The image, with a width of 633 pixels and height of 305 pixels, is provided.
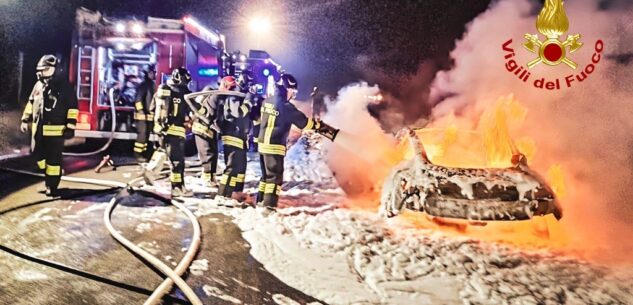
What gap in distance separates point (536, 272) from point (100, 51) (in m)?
9.06

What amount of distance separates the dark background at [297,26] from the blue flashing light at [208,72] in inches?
56.2

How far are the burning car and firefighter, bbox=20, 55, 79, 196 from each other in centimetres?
434

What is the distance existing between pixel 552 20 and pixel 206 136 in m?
6.34

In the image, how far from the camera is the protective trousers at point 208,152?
6.77 metres

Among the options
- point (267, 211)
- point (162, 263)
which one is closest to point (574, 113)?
point (267, 211)

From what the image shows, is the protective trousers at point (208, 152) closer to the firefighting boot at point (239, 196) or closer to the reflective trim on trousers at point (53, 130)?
the firefighting boot at point (239, 196)

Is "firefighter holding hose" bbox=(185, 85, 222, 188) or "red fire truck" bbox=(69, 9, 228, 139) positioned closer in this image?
"firefighter holding hose" bbox=(185, 85, 222, 188)

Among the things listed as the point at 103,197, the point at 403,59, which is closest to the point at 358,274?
the point at 103,197

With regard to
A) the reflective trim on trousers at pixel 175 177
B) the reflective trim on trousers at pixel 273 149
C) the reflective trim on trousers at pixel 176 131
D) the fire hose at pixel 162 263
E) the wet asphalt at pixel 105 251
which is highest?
the reflective trim on trousers at pixel 176 131

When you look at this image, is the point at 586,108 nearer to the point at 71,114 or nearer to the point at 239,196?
the point at 239,196

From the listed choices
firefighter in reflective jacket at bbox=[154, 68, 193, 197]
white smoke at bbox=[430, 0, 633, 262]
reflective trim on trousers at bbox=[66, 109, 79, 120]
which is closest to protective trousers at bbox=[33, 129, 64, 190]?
reflective trim on trousers at bbox=[66, 109, 79, 120]

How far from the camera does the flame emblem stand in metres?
8.03

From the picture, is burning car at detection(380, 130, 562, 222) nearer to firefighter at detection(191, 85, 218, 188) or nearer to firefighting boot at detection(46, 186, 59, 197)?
firefighter at detection(191, 85, 218, 188)

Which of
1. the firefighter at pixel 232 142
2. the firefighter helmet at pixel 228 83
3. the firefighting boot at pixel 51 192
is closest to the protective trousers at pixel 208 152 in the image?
the firefighter at pixel 232 142
